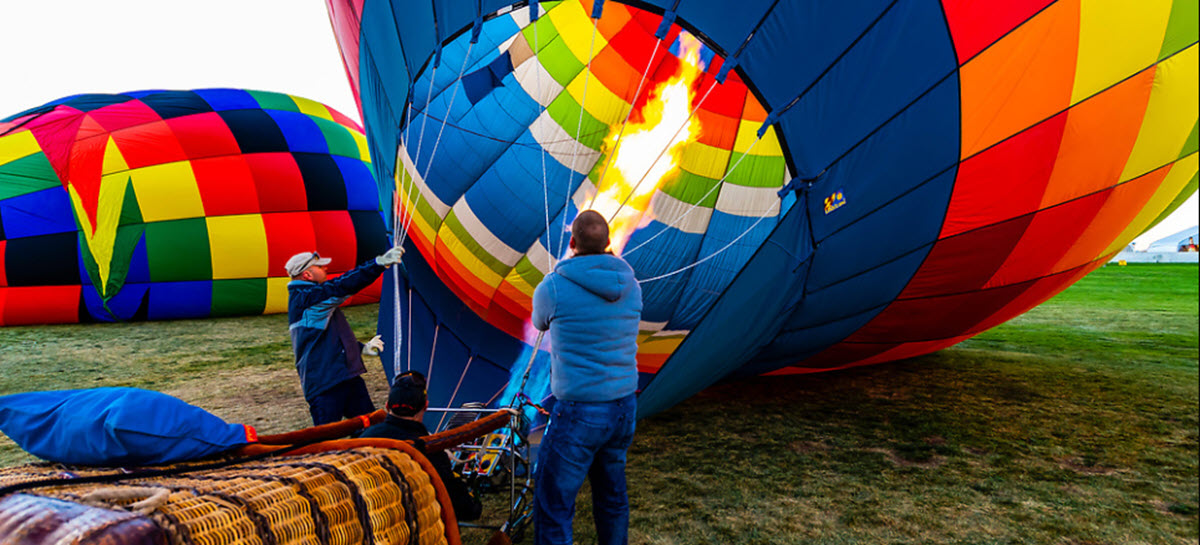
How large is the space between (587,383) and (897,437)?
1.99 metres

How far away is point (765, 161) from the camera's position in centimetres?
284

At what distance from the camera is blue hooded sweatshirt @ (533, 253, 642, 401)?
65.7 inches

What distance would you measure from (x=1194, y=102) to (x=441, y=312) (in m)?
3.54

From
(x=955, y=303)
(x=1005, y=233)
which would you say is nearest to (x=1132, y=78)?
(x=1005, y=233)

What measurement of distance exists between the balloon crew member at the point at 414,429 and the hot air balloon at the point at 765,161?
2.40 feet

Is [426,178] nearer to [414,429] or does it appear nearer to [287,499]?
[414,429]

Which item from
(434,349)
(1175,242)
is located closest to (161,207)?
(434,349)

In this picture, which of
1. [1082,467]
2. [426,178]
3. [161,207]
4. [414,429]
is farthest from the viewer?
[161,207]

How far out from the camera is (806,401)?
3668 mm

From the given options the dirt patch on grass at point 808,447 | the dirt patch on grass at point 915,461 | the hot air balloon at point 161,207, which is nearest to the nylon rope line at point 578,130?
the dirt patch on grass at point 808,447

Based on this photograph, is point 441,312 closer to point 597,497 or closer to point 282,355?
point 597,497

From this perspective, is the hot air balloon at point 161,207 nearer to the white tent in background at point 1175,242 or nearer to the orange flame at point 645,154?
the orange flame at point 645,154

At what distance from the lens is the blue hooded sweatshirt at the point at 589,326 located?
1670 mm

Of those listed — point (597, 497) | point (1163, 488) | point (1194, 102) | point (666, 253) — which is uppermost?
point (1194, 102)
